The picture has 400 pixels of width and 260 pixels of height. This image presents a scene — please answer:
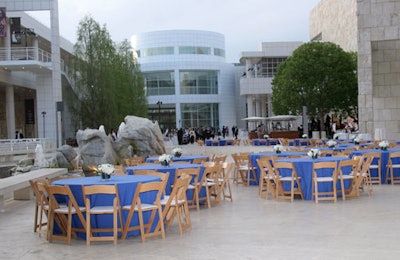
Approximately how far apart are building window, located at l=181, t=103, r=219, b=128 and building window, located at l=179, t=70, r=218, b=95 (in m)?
2.03

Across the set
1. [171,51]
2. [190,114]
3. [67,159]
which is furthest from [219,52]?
[67,159]

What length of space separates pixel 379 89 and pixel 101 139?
14062mm

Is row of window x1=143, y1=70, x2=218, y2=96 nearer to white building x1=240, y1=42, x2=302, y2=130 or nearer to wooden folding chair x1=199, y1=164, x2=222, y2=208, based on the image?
white building x1=240, y1=42, x2=302, y2=130

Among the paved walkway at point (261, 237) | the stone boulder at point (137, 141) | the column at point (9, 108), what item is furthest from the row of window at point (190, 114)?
the paved walkway at point (261, 237)

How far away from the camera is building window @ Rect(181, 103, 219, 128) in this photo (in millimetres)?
74188

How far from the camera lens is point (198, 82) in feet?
243

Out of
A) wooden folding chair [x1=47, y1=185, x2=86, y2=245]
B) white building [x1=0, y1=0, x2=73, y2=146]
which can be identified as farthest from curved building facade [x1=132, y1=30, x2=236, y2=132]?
wooden folding chair [x1=47, y1=185, x2=86, y2=245]

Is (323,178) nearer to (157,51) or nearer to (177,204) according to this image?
(177,204)

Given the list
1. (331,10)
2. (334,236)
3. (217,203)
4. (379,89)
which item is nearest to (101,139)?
(217,203)

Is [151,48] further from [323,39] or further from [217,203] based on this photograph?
[217,203]

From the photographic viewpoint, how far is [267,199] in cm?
1120

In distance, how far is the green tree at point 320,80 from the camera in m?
40.0

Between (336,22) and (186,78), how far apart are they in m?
21.4

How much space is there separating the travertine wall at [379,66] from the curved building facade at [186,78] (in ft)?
154
